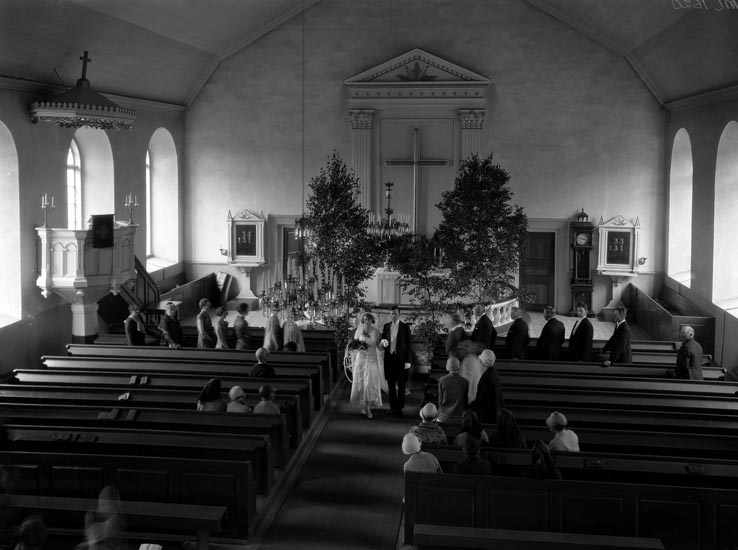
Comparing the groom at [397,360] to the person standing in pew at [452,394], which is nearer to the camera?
the person standing in pew at [452,394]

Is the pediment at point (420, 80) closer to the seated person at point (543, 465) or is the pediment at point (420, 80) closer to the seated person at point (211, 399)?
the seated person at point (211, 399)

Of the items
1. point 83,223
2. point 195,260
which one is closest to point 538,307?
point 195,260

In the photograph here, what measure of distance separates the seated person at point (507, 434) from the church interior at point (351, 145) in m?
3.25

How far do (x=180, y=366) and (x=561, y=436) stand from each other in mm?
6077

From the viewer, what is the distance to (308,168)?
71.9ft

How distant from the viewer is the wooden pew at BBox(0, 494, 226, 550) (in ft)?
24.0

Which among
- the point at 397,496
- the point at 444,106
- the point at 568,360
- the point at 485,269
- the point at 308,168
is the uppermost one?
the point at 444,106

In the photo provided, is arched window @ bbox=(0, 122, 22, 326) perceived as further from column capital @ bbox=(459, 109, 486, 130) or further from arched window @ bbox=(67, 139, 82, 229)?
column capital @ bbox=(459, 109, 486, 130)

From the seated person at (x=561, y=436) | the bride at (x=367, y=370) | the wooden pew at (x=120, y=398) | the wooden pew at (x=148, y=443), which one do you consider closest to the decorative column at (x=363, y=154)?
the bride at (x=367, y=370)

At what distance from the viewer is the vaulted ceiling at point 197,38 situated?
13758 millimetres

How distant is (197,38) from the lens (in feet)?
63.0

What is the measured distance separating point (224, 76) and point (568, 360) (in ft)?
41.2

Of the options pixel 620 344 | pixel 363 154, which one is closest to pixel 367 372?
pixel 620 344

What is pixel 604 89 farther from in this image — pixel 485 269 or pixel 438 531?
pixel 438 531
